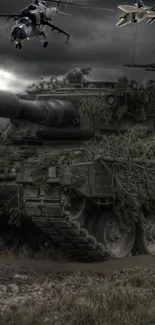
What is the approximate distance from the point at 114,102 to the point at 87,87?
171 cm

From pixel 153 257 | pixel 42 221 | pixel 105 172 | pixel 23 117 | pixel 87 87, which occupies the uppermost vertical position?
pixel 87 87

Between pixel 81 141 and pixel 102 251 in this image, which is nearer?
pixel 102 251

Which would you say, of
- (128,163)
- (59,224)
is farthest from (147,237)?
(59,224)

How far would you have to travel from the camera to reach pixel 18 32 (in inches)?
325

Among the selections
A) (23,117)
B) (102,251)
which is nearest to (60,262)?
(102,251)

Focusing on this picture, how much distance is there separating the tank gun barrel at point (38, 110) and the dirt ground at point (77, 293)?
2.54m

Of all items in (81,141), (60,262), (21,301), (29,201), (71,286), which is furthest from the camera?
(81,141)

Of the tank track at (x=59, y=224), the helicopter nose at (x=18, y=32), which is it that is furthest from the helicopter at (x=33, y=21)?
the tank track at (x=59, y=224)

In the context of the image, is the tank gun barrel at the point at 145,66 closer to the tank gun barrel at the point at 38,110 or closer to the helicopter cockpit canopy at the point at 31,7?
the tank gun barrel at the point at 38,110

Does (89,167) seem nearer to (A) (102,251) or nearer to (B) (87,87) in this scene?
(A) (102,251)

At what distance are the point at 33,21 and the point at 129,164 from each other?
3181 millimetres

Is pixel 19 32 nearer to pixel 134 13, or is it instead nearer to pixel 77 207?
pixel 134 13

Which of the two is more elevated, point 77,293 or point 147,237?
point 147,237

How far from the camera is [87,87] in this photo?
1361cm
